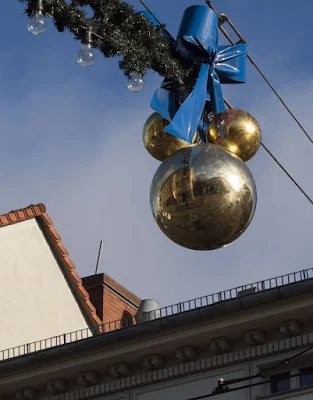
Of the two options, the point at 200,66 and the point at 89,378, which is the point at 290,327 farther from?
the point at 200,66

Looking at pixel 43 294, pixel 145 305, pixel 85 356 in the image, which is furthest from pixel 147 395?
pixel 43 294

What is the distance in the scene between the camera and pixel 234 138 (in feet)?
23.5

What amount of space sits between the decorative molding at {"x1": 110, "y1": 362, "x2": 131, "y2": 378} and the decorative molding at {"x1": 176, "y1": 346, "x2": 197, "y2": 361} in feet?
2.84

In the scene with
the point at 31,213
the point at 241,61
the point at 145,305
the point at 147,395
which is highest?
the point at 31,213

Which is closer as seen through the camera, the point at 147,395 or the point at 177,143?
the point at 177,143

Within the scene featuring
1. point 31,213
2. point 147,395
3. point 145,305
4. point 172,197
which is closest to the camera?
point 172,197

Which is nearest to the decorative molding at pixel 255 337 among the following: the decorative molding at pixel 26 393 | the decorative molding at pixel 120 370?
the decorative molding at pixel 120 370

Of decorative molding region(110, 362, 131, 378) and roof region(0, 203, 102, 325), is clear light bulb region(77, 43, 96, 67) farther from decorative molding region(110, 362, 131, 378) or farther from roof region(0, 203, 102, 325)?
roof region(0, 203, 102, 325)

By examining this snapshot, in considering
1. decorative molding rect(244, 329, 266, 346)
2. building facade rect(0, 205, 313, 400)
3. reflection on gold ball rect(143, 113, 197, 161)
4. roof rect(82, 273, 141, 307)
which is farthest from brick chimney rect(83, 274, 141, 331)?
reflection on gold ball rect(143, 113, 197, 161)

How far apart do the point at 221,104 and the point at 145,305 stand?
15.6 metres

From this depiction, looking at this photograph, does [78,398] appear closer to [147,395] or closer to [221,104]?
[147,395]

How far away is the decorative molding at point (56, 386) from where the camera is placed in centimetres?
1897

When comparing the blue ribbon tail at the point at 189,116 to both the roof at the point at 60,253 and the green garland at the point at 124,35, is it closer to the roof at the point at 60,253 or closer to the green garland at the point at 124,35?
the green garland at the point at 124,35

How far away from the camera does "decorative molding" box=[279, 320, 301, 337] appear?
1725 centimetres
